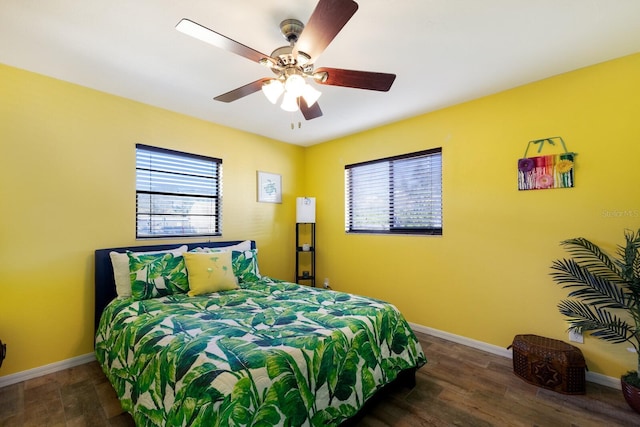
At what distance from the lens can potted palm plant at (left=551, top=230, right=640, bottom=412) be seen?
6.28 feet

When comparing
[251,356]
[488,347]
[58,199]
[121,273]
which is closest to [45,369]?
[121,273]

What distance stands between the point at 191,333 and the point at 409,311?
2507mm

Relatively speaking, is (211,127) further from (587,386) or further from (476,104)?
(587,386)

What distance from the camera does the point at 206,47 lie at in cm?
198

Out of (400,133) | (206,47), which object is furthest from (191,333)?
(400,133)

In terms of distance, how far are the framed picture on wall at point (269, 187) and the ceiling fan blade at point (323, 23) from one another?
2.52 meters

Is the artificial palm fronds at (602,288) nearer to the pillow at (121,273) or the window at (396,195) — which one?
the window at (396,195)

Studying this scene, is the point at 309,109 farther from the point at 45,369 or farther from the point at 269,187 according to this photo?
the point at 45,369

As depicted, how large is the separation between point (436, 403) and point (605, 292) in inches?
60.4

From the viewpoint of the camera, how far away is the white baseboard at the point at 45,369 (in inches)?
86.2

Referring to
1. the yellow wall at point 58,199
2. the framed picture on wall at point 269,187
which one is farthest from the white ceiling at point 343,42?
the framed picture on wall at point 269,187

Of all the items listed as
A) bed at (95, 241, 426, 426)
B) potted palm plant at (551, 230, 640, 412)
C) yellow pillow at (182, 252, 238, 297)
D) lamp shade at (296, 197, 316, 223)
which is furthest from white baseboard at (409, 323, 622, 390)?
yellow pillow at (182, 252, 238, 297)

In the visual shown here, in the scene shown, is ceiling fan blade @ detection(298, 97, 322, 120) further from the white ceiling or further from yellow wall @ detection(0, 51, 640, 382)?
yellow wall @ detection(0, 51, 640, 382)

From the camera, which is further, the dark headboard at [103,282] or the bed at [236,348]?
the dark headboard at [103,282]
